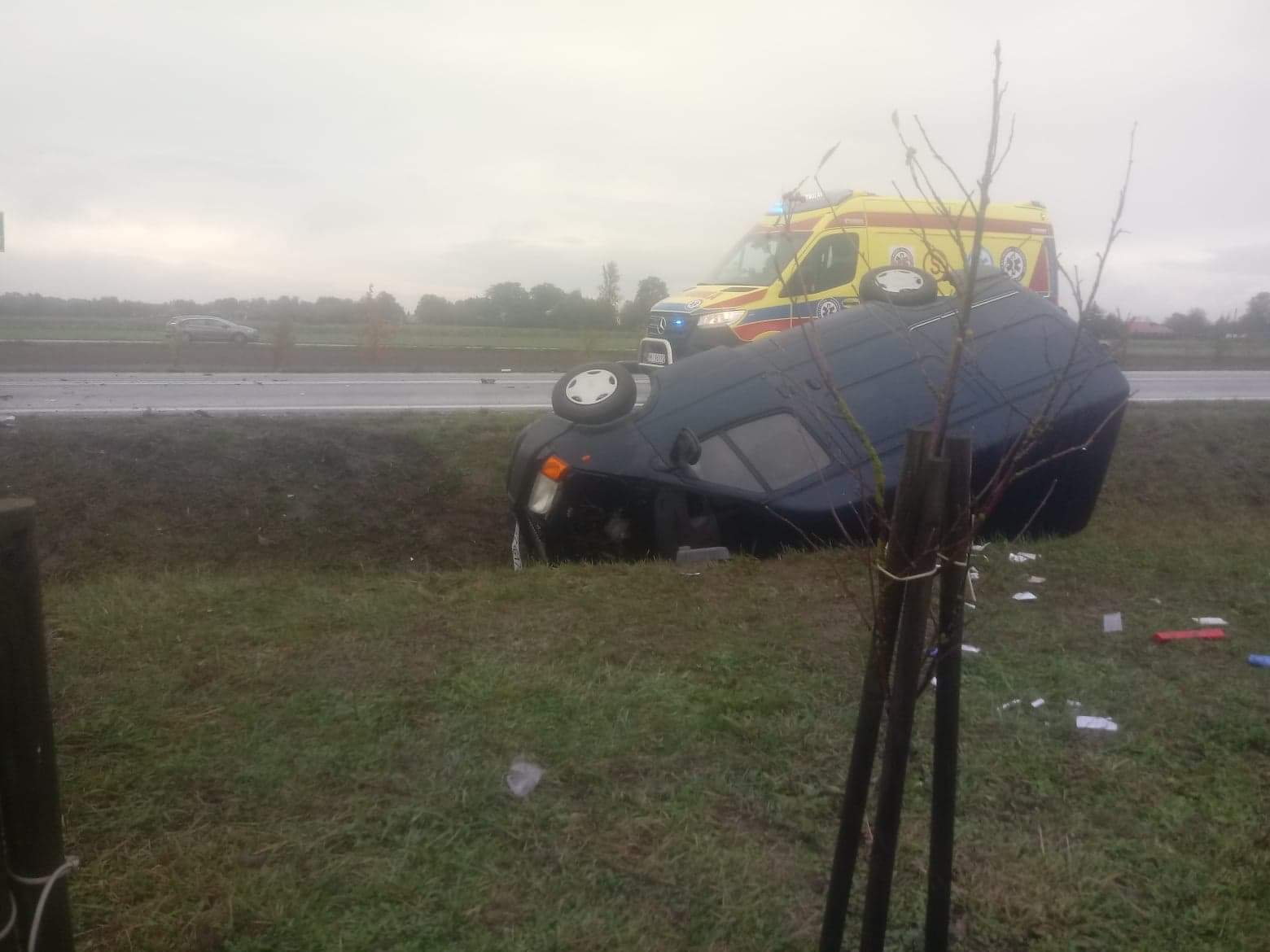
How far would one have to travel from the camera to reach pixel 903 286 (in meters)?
8.33

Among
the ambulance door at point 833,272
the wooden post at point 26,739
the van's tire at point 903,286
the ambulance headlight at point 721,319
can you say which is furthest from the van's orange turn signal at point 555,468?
the ambulance door at point 833,272

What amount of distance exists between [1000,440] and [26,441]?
8.86 meters

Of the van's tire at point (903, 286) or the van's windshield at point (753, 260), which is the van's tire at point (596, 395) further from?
the van's windshield at point (753, 260)

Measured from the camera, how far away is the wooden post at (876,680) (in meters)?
2.32

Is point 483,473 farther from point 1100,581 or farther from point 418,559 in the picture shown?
point 1100,581

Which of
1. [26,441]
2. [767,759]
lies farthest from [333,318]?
[767,759]

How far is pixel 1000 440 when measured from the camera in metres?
7.13

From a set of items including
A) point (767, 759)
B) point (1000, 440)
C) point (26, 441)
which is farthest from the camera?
point (26, 441)

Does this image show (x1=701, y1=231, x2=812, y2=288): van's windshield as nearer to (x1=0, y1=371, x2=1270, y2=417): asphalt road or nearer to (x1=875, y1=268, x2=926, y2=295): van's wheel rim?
(x1=0, y1=371, x2=1270, y2=417): asphalt road

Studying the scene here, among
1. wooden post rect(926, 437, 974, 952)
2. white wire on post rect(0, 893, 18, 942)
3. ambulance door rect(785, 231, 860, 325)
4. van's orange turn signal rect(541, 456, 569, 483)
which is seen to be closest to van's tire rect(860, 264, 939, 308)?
van's orange turn signal rect(541, 456, 569, 483)

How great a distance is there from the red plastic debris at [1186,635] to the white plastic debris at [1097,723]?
1168 millimetres

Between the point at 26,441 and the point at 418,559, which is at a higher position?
the point at 26,441

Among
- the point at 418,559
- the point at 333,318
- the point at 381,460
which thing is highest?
the point at 333,318

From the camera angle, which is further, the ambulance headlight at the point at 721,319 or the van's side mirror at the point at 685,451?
the ambulance headlight at the point at 721,319
